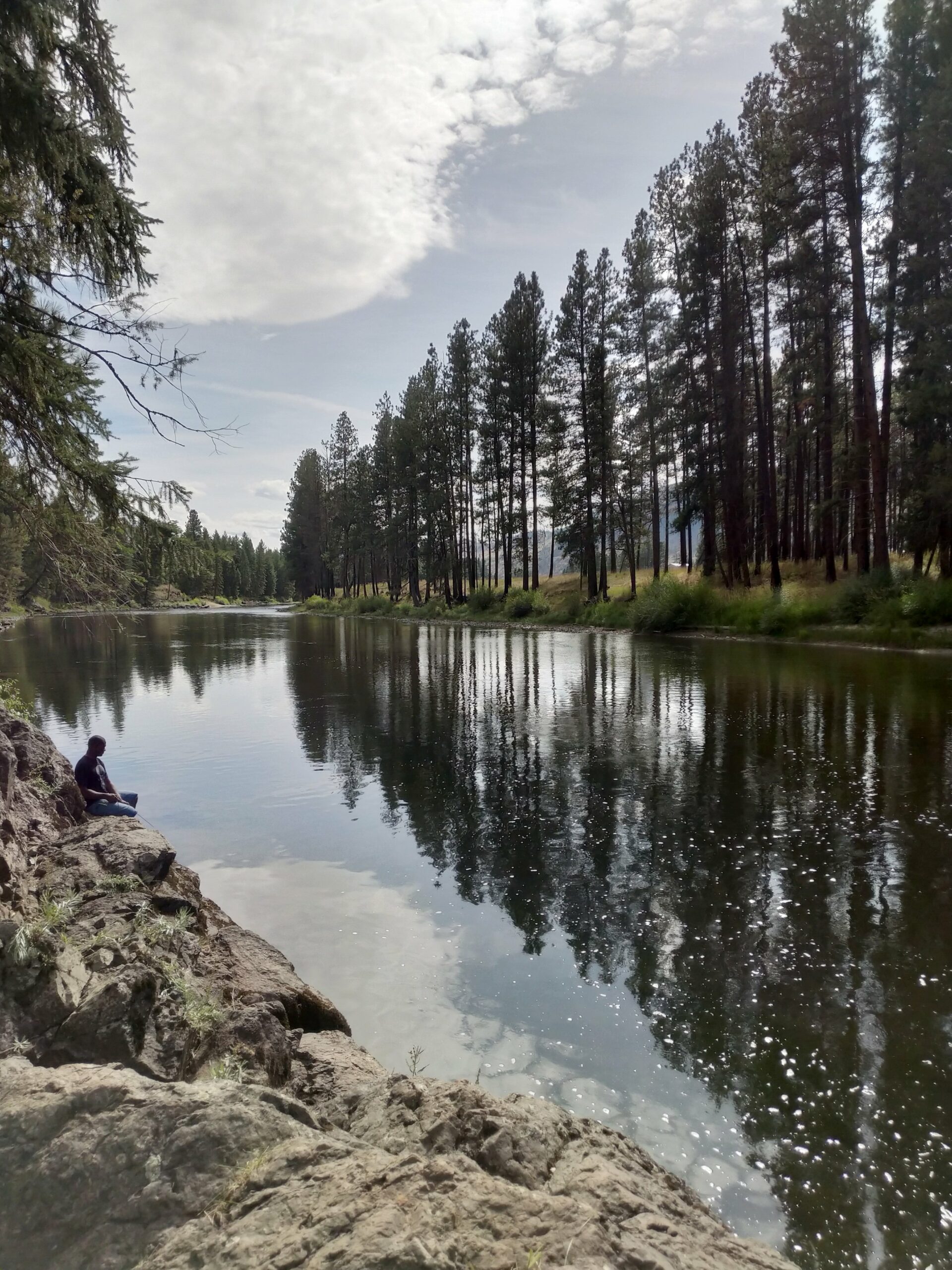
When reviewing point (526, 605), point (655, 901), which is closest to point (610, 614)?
point (526, 605)

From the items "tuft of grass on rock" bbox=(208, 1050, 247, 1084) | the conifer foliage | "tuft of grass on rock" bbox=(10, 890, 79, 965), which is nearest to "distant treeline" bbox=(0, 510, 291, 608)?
the conifer foliage

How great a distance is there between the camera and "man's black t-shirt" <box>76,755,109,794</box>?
8289mm

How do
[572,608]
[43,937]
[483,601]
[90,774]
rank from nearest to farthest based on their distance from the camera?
[43,937] → [90,774] → [572,608] → [483,601]

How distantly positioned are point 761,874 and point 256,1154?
5702 mm

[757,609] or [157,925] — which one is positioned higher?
[757,609]

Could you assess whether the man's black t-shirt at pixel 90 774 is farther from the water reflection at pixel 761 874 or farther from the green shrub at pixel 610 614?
the green shrub at pixel 610 614

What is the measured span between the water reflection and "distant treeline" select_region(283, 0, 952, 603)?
1183 centimetres

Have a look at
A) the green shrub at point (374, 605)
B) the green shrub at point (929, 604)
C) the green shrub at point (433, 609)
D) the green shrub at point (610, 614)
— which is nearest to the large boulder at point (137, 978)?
the green shrub at point (929, 604)

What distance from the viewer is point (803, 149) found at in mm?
23641

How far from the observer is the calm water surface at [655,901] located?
3674mm

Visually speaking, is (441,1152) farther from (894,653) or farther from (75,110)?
(894,653)

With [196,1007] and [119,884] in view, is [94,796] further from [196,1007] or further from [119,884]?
[196,1007]

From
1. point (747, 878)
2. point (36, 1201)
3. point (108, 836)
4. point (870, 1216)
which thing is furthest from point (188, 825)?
point (870, 1216)

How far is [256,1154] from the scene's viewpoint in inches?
91.6
